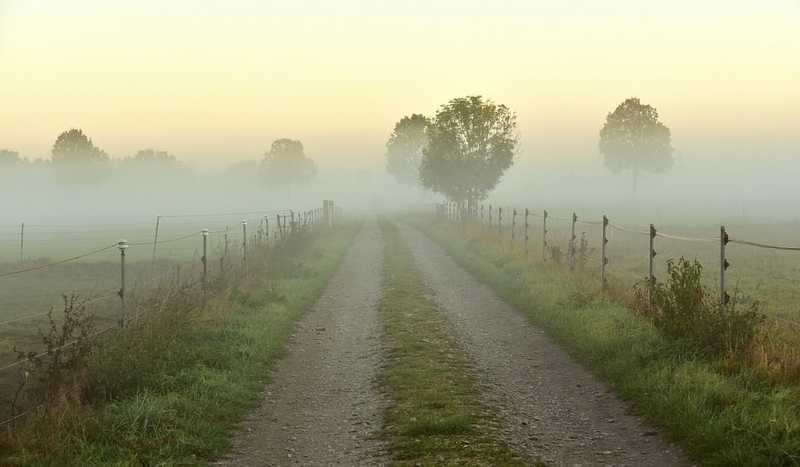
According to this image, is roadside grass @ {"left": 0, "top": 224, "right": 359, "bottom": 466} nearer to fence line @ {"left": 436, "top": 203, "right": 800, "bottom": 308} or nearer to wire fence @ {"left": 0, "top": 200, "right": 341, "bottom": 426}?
wire fence @ {"left": 0, "top": 200, "right": 341, "bottom": 426}

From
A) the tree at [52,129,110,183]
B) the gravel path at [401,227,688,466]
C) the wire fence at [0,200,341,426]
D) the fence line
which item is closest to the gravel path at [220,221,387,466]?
the gravel path at [401,227,688,466]

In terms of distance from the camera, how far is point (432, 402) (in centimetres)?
812

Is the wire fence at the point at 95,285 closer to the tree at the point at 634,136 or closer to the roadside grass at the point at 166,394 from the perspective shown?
the roadside grass at the point at 166,394

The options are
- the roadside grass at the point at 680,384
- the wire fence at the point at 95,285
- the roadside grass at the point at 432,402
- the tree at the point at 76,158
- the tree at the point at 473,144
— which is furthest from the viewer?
the tree at the point at 76,158

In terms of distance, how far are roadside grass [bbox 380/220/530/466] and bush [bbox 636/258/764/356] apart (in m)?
3.37

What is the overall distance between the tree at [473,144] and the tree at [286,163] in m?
82.6

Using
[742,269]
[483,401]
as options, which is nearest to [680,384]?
[483,401]

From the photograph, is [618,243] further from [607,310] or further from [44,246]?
[44,246]

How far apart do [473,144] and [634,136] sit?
43.5 m

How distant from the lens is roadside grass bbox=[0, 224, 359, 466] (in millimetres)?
6480

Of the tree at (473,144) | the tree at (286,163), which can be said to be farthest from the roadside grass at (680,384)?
the tree at (286,163)

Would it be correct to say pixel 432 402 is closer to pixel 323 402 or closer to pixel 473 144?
pixel 323 402

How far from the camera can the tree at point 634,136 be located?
269 ft

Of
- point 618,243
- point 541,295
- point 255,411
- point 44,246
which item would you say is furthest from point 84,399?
point 44,246
